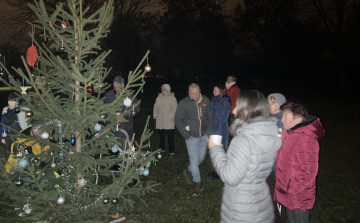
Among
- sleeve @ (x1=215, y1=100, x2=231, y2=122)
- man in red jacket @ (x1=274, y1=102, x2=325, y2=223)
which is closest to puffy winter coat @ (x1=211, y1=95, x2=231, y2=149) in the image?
sleeve @ (x1=215, y1=100, x2=231, y2=122)

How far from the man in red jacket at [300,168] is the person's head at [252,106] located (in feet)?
3.02

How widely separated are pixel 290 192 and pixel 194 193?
8.36 feet

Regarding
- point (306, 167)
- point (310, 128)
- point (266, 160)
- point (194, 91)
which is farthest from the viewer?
point (194, 91)

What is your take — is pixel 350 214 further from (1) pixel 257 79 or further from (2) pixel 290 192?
(1) pixel 257 79

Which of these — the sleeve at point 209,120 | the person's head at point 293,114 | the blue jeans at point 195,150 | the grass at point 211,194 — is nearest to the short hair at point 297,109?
the person's head at point 293,114

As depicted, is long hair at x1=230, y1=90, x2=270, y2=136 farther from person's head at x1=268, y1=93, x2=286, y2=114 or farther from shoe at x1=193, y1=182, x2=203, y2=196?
shoe at x1=193, y1=182, x2=203, y2=196

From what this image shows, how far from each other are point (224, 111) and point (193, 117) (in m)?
1.51

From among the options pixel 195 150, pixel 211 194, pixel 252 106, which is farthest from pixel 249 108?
pixel 211 194

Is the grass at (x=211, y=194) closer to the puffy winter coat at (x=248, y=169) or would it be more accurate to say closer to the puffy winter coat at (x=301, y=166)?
the puffy winter coat at (x=301, y=166)

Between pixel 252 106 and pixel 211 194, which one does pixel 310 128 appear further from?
pixel 211 194

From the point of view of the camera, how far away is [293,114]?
3348 millimetres

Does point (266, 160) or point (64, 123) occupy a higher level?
point (64, 123)

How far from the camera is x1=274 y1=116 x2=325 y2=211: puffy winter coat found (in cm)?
306

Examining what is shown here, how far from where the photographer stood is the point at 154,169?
272 inches
